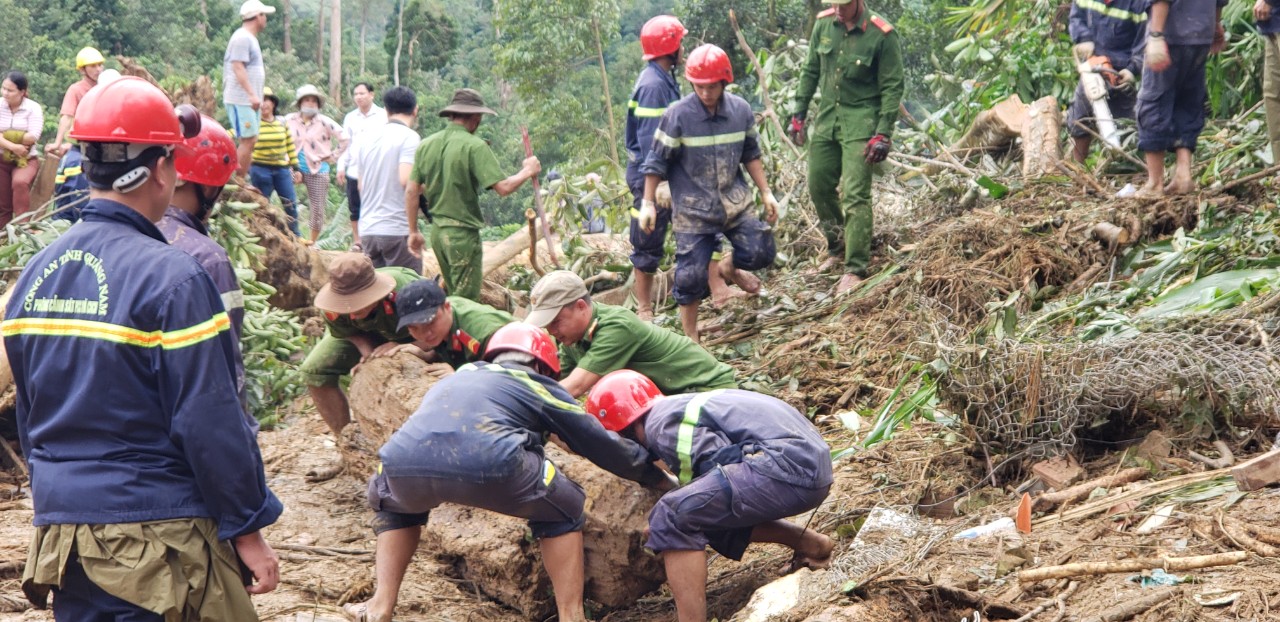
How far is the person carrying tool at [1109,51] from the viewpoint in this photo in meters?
7.95

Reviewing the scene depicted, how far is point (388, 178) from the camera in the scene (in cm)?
786

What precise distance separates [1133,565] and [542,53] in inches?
948

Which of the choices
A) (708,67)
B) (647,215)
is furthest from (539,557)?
(708,67)

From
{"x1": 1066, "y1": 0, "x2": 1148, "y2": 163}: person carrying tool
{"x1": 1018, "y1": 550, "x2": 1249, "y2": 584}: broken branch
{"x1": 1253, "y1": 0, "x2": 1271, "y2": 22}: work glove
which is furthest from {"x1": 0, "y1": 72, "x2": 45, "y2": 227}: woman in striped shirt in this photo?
{"x1": 1253, "y1": 0, "x2": 1271, "y2": 22}: work glove

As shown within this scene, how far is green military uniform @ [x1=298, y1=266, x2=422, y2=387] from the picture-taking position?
5.70 metres

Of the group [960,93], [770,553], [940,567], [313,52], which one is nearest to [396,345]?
[770,553]

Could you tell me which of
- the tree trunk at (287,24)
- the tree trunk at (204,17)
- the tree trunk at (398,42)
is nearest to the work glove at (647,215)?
the tree trunk at (204,17)

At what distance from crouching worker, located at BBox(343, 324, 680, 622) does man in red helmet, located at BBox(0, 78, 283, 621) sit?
1.27 metres

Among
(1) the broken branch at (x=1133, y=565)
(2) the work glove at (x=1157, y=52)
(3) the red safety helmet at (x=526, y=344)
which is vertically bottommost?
(1) the broken branch at (x=1133, y=565)

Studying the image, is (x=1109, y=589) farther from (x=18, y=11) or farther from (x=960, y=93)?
(x=18, y=11)

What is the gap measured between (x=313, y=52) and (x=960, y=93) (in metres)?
27.1

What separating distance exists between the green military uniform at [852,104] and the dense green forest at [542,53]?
216 cm

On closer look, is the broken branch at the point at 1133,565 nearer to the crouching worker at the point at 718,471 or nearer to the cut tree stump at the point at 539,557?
the crouching worker at the point at 718,471

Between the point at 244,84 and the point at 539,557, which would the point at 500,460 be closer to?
the point at 539,557
